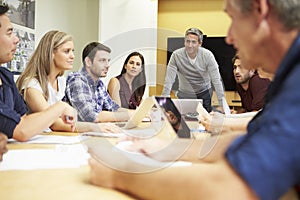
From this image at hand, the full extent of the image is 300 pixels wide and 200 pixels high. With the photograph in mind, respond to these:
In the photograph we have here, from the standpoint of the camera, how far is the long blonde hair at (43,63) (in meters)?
1.85

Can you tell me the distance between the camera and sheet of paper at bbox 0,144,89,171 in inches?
34.7

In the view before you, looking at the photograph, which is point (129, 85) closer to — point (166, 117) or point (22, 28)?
point (22, 28)

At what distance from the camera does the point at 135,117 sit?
178 cm

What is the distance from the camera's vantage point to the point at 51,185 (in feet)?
2.35

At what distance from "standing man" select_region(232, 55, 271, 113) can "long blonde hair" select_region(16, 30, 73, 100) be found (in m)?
1.17

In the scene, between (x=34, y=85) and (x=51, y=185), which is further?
(x=34, y=85)

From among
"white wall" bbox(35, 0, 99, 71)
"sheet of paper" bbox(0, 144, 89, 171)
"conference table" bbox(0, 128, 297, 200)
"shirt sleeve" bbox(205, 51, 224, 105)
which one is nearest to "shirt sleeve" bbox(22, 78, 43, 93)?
"sheet of paper" bbox(0, 144, 89, 171)

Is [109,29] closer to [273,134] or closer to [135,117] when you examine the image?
[135,117]

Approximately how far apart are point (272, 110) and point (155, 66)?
3.90 metres

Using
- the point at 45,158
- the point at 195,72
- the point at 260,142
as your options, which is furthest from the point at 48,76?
the point at 260,142

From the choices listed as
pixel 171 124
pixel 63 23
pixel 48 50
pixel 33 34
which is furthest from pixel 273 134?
pixel 63 23

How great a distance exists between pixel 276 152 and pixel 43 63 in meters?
1.75

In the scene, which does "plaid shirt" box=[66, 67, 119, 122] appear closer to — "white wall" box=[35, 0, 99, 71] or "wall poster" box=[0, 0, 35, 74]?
"wall poster" box=[0, 0, 35, 74]

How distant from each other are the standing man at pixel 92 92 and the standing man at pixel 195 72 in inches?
30.4
